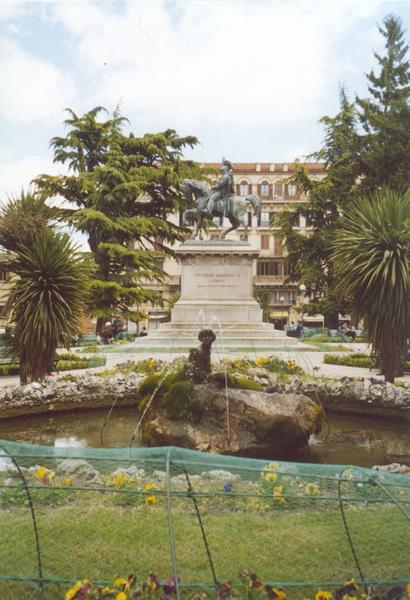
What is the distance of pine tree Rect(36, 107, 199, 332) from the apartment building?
24.3m

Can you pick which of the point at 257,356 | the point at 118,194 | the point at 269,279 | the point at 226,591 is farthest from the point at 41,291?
the point at 269,279

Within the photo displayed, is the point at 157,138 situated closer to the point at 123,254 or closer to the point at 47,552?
the point at 123,254

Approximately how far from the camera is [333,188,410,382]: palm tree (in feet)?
→ 38.9

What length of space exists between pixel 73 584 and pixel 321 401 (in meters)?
8.25

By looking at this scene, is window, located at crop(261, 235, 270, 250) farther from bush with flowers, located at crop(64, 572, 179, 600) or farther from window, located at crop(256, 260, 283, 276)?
bush with flowers, located at crop(64, 572, 179, 600)

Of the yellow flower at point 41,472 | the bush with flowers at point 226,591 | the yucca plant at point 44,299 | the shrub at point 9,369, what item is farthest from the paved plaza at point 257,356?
the bush with flowers at point 226,591

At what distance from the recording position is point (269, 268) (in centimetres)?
6172

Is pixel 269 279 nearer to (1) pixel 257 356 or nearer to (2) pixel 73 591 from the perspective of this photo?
(1) pixel 257 356

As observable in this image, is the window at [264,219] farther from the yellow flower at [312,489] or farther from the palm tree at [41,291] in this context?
the yellow flower at [312,489]

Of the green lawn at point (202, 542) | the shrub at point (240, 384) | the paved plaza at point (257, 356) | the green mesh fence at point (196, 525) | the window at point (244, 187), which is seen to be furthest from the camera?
the window at point (244, 187)

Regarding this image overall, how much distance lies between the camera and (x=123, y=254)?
30609 millimetres

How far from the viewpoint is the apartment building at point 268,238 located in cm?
5881

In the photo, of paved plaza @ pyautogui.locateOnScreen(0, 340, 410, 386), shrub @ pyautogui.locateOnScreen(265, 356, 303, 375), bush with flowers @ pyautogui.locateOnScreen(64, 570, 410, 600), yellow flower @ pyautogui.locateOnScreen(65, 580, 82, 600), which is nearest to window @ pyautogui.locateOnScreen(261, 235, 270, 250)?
paved plaza @ pyautogui.locateOnScreen(0, 340, 410, 386)

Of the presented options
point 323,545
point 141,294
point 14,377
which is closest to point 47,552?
point 323,545
